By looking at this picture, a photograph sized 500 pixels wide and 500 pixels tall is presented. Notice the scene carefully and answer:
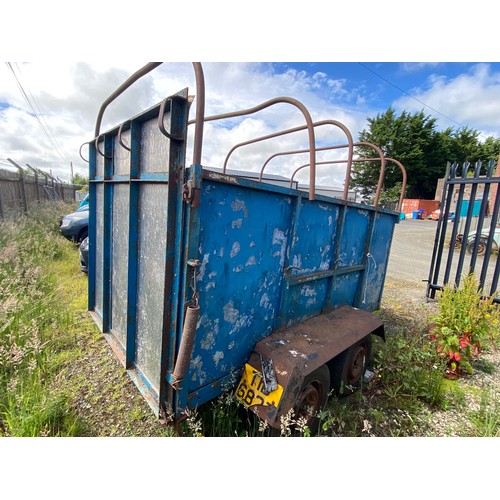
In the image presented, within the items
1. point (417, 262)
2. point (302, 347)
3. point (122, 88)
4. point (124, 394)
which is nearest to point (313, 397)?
point (302, 347)

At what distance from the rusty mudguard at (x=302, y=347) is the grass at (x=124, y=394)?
119 mm

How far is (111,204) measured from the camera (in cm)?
267

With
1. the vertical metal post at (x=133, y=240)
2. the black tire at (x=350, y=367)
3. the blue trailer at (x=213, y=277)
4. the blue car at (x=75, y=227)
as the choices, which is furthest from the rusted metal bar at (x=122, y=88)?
the blue car at (x=75, y=227)

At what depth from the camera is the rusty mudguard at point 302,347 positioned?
188 cm

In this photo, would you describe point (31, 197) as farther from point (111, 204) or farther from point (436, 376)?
point (436, 376)

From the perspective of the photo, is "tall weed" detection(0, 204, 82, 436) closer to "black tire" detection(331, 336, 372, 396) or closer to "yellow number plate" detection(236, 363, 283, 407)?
"yellow number plate" detection(236, 363, 283, 407)

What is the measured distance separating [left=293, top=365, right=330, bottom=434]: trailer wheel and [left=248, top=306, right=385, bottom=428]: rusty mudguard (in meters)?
0.14

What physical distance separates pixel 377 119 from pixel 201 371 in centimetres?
4140

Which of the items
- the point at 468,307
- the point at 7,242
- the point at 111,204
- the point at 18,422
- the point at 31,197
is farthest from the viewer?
the point at 31,197

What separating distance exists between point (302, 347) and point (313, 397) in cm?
46

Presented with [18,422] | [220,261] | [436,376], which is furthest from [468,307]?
[18,422]

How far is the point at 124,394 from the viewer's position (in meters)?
2.45

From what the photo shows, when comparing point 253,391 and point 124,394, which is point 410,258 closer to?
point 253,391

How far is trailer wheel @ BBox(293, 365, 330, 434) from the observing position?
6.91 feet
